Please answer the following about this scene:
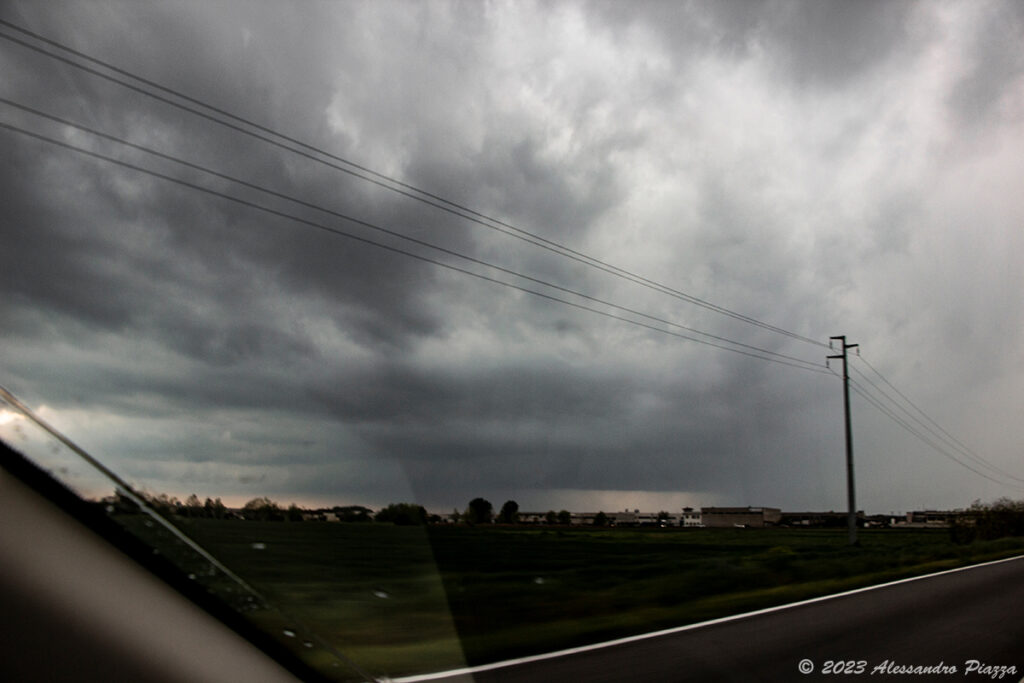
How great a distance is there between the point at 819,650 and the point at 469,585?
280 inches

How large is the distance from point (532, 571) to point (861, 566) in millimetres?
14900

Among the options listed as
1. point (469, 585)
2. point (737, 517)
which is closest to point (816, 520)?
point (737, 517)

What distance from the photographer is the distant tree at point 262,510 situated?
3.43 meters

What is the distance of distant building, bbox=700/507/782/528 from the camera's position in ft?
311

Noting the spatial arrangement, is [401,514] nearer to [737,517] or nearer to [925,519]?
[737,517]

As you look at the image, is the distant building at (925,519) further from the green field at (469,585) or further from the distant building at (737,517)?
the green field at (469,585)

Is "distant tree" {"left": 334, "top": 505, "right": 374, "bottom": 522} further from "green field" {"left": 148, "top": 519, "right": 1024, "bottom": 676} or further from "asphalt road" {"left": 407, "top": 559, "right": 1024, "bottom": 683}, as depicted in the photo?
"asphalt road" {"left": 407, "top": 559, "right": 1024, "bottom": 683}

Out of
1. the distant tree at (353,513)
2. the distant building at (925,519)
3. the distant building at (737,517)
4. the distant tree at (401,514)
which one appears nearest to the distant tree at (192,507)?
the distant tree at (353,513)

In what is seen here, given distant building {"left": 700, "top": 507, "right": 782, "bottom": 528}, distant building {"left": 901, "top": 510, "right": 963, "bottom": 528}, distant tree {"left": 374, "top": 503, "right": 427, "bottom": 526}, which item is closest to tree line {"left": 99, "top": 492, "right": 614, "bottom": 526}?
distant tree {"left": 374, "top": 503, "right": 427, "bottom": 526}

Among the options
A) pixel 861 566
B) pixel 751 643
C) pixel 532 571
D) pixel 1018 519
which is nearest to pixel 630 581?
pixel 532 571

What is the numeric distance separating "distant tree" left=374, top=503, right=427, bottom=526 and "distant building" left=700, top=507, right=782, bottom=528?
93.4 meters

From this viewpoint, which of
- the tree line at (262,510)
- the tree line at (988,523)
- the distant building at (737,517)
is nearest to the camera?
the tree line at (262,510)

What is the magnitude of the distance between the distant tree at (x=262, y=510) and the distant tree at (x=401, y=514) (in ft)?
3.11

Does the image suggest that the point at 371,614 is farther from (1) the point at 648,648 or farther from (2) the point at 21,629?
(2) the point at 21,629
